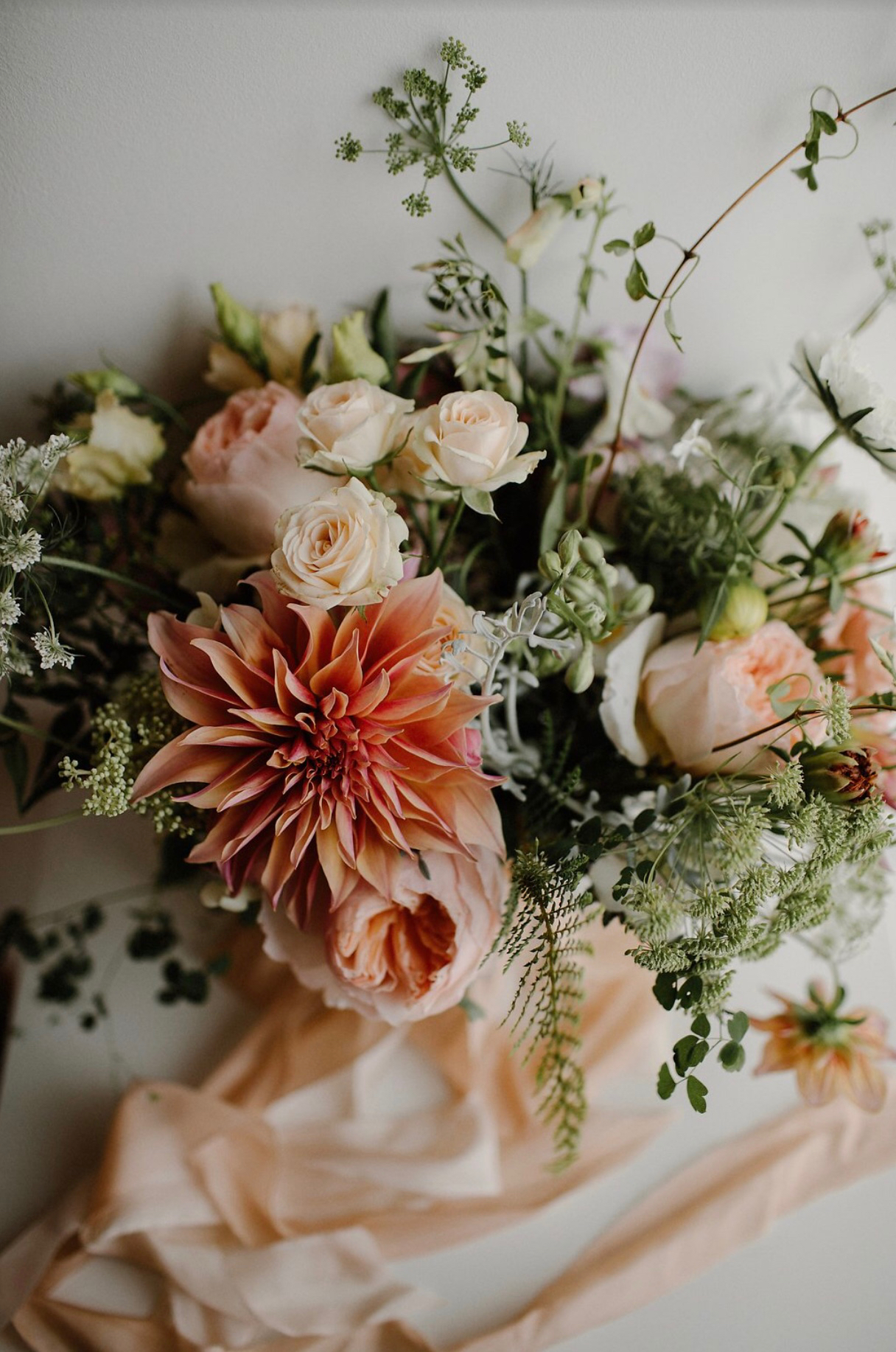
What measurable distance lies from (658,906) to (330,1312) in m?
0.47

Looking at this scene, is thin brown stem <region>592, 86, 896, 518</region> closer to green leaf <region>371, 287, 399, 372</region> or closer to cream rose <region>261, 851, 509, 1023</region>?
green leaf <region>371, 287, 399, 372</region>

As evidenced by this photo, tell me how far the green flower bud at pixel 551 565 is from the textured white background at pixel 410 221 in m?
0.34

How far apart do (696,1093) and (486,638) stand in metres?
0.31

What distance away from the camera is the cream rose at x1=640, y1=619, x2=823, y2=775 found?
0.58 meters

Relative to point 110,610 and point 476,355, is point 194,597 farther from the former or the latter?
point 476,355

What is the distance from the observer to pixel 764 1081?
0.82 metres

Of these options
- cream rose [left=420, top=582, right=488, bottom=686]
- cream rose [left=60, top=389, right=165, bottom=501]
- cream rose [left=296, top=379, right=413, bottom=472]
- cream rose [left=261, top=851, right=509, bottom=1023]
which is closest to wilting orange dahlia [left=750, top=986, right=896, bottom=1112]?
cream rose [left=261, top=851, right=509, bottom=1023]

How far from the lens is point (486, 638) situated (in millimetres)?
505

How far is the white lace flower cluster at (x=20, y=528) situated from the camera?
52cm

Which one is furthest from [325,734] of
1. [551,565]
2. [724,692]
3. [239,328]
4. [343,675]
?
[239,328]

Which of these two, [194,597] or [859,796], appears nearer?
[859,796]

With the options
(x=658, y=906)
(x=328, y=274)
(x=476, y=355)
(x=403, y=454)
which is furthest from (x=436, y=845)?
(x=328, y=274)

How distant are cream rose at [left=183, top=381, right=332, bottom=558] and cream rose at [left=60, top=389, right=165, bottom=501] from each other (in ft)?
0.17

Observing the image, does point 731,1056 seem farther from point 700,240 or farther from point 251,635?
point 700,240
